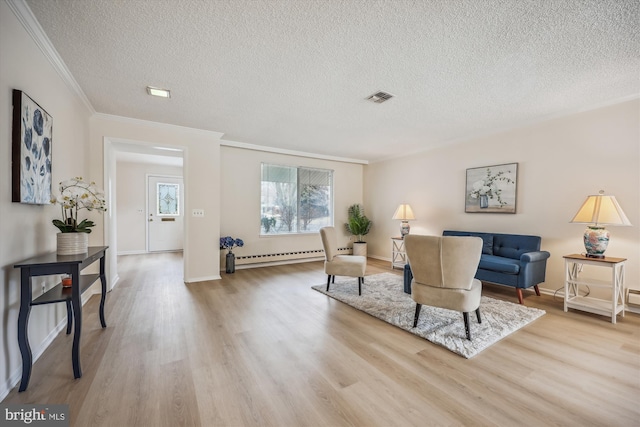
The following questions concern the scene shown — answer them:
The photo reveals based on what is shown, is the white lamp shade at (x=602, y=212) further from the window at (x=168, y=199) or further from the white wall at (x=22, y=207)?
the window at (x=168, y=199)

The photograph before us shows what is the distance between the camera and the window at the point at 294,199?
18.6ft

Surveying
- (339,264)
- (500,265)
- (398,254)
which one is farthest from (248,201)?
(500,265)

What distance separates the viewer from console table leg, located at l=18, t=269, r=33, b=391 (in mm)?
1650

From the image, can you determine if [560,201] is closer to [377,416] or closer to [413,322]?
[413,322]

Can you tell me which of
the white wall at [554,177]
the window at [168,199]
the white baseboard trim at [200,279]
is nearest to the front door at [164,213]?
the window at [168,199]

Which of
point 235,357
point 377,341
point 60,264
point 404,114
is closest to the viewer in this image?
point 60,264

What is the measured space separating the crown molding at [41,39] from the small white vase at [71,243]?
143 centimetres

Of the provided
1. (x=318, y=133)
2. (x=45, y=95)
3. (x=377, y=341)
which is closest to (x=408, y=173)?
(x=318, y=133)

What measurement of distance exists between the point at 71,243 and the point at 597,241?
5050mm

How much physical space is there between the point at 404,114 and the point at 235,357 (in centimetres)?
335

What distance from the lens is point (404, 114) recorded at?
358cm

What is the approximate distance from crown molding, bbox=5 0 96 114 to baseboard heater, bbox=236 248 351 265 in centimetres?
346

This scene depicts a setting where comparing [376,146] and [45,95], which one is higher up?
[376,146]

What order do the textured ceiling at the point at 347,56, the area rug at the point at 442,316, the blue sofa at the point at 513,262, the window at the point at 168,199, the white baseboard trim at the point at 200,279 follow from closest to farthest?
the textured ceiling at the point at 347,56 < the area rug at the point at 442,316 < the blue sofa at the point at 513,262 < the white baseboard trim at the point at 200,279 < the window at the point at 168,199
